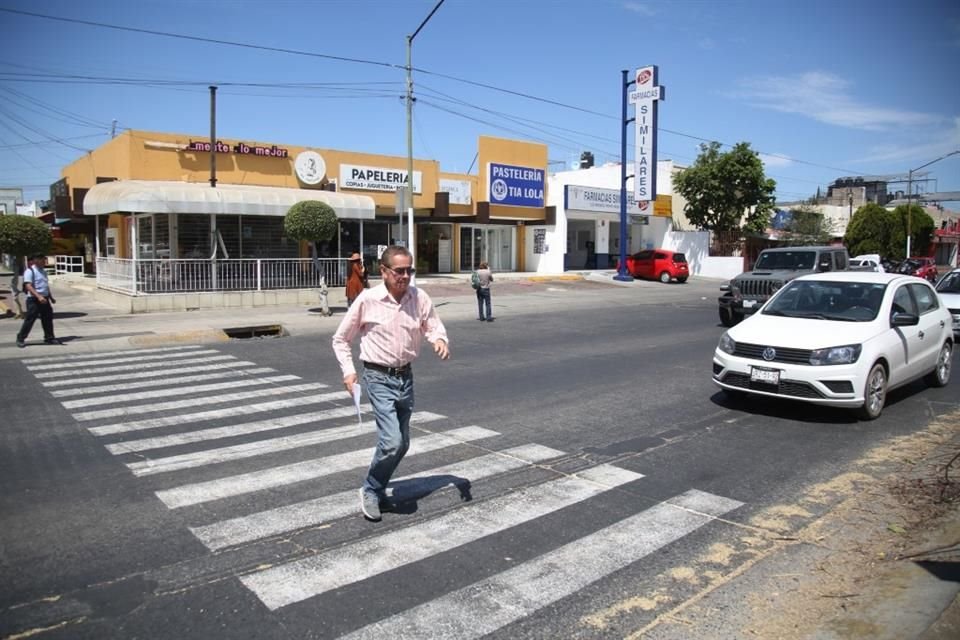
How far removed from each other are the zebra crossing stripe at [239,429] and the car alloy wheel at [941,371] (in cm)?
692

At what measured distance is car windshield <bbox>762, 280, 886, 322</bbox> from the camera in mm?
8602

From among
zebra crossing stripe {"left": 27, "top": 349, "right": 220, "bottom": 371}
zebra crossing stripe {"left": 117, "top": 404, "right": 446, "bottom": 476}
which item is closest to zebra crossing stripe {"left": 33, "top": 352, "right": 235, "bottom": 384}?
zebra crossing stripe {"left": 27, "top": 349, "right": 220, "bottom": 371}

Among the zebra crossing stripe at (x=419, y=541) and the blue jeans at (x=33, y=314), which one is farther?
the blue jeans at (x=33, y=314)

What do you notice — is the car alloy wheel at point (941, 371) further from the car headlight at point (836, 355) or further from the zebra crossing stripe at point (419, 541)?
the zebra crossing stripe at point (419, 541)

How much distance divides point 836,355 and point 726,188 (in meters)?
36.8

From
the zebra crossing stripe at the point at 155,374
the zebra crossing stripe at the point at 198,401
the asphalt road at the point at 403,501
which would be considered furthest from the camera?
the zebra crossing stripe at the point at 155,374

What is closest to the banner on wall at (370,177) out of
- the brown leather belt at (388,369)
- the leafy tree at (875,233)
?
the brown leather belt at (388,369)

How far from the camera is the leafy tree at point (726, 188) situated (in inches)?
1622

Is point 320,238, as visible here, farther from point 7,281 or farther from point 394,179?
point 7,281

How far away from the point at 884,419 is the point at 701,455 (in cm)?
293

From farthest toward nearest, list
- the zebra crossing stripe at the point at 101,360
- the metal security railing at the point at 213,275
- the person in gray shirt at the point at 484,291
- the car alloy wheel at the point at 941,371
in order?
the metal security railing at the point at 213,275 < the person in gray shirt at the point at 484,291 < the zebra crossing stripe at the point at 101,360 < the car alloy wheel at the point at 941,371

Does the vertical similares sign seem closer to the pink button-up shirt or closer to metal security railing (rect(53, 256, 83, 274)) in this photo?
metal security railing (rect(53, 256, 83, 274))

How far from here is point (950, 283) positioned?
48.5 ft

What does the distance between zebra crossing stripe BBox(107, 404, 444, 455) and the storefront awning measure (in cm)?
1494
